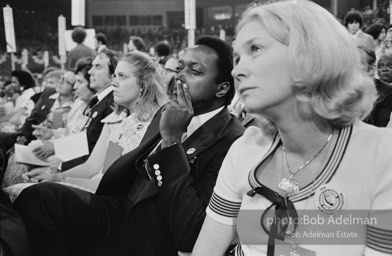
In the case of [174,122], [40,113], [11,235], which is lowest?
[40,113]

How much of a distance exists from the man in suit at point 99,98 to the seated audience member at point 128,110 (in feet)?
0.60

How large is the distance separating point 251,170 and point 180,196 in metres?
0.37

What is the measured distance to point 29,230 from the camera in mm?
1668

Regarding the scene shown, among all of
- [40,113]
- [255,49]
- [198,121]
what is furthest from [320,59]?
[40,113]

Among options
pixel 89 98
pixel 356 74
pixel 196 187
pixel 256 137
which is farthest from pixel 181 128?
pixel 89 98

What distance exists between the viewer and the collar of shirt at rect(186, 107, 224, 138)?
5.86 feet

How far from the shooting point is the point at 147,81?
9.57ft

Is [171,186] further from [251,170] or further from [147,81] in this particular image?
[147,81]

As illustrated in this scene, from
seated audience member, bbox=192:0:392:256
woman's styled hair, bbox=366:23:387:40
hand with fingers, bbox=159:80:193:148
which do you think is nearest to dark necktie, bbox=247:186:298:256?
seated audience member, bbox=192:0:392:256

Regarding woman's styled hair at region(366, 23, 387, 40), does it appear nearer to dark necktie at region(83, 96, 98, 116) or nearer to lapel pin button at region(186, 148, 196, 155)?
dark necktie at region(83, 96, 98, 116)

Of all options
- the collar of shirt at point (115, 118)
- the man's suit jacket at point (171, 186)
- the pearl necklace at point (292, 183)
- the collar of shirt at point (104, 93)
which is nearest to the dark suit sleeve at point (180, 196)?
the man's suit jacket at point (171, 186)

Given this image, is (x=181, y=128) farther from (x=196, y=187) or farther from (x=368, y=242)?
(x=368, y=242)

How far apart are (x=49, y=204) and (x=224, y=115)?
64 cm

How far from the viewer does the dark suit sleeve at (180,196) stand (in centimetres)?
150
